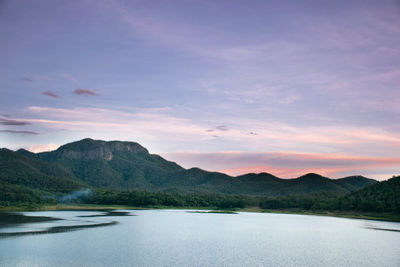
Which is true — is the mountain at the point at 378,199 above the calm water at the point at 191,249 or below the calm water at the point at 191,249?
above

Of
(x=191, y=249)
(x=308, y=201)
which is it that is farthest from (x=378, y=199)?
(x=191, y=249)

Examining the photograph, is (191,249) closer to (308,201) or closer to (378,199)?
(378,199)

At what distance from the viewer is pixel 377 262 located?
44.0m

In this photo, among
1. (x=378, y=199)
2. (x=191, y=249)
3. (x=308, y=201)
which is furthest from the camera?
(x=308, y=201)

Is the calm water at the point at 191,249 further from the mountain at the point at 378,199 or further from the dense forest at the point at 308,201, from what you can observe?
the dense forest at the point at 308,201

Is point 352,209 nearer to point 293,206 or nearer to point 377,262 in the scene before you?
point 293,206

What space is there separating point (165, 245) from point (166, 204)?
140 metres

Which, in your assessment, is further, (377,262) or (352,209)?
(352,209)

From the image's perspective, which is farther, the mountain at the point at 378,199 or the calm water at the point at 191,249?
the mountain at the point at 378,199

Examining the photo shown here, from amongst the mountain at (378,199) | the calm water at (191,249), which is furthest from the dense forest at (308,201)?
the calm water at (191,249)

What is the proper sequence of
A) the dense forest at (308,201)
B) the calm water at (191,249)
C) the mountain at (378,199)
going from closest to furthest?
the calm water at (191,249)
the mountain at (378,199)
the dense forest at (308,201)

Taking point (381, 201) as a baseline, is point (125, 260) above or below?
below

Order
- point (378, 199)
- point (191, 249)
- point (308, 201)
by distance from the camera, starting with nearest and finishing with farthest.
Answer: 1. point (191, 249)
2. point (378, 199)
3. point (308, 201)

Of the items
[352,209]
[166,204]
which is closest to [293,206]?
[352,209]
